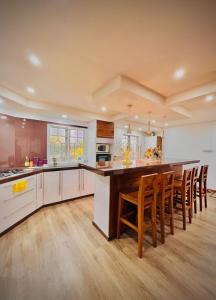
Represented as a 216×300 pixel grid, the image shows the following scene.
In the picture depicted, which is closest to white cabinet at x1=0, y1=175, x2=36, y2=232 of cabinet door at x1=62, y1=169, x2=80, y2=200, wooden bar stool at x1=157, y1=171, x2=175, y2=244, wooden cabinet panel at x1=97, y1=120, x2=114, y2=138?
cabinet door at x1=62, y1=169, x2=80, y2=200

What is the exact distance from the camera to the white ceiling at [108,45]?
1107 mm

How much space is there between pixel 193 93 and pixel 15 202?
3.86 metres

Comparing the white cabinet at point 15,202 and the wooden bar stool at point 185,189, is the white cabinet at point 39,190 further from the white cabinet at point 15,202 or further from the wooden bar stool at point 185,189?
the wooden bar stool at point 185,189

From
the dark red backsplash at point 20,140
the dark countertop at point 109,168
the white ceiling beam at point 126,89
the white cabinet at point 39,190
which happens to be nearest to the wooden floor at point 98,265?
the white cabinet at point 39,190

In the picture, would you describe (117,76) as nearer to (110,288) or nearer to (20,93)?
(20,93)

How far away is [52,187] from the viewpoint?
315 centimetres

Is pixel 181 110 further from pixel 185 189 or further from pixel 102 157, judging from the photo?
pixel 102 157

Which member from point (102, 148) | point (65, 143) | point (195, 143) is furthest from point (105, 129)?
point (195, 143)

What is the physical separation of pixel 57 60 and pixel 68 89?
84cm

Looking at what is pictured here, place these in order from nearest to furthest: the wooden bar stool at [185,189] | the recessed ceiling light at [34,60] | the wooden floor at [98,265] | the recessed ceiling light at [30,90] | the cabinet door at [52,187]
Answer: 1. the wooden floor at [98,265]
2. the recessed ceiling light at [34,60]
3. the wooden bar stool at [185,189]
4. the recessed ceiling light at [30,90]
5. the cabinet door at [52,187]

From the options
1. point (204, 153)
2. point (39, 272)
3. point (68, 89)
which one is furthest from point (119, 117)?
point (39, 272)

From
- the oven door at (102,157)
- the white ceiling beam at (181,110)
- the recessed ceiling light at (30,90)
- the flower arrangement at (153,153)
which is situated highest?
the recessed ceiling light at (30,90)

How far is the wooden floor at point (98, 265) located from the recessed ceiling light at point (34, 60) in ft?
8.64

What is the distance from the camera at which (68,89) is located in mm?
2561
